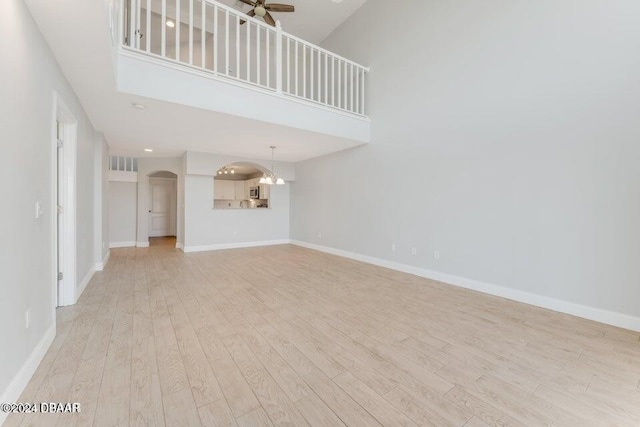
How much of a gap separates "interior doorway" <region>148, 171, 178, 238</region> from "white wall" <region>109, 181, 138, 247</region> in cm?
178

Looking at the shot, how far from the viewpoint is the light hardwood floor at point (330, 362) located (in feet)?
4.88

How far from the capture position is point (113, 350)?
208 cm

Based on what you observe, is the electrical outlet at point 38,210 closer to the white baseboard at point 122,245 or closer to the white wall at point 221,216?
the white wall at point 221,216

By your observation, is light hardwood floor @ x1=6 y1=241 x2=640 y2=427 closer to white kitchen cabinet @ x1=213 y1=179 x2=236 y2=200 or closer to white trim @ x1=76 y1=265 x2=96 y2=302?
white trim @ x1=76 y1=265 x2=96 y2=302

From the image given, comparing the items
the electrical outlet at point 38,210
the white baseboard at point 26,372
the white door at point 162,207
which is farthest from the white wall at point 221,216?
the white baseboard at point 26,372

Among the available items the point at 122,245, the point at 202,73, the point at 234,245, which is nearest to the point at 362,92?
the point at 202,73

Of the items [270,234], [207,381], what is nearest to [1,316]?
[207,381]

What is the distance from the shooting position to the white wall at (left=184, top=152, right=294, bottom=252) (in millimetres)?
6408

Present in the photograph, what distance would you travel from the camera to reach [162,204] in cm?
926

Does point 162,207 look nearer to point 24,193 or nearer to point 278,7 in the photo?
point 278,7

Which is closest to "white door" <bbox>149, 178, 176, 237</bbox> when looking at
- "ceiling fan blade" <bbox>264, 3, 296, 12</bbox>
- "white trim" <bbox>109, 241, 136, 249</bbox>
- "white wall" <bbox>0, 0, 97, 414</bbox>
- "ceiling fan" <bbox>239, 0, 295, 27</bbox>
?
"white trim" <bbox>109, 241, 136, 249</bbox>

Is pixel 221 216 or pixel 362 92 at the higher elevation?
pixel 362 92

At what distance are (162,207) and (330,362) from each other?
926cm

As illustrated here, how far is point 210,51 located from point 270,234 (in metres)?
4.96
